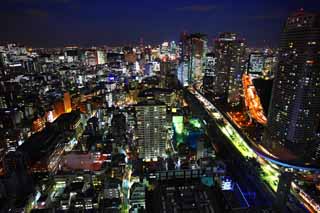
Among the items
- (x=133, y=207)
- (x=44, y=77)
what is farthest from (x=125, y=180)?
(x=44, y=77)

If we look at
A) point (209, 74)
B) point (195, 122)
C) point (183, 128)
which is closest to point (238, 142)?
point (183, 128)

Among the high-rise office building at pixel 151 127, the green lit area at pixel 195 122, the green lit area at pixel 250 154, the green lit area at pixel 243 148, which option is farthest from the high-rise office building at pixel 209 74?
the high-rise office building at pixel 151 127

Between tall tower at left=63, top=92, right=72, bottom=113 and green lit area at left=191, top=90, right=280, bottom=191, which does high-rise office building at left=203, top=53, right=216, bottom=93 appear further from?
tall tower at left=63, top=92, right=72, bottom=113

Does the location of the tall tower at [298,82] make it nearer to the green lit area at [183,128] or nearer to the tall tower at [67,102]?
the green lit area at [183,128]

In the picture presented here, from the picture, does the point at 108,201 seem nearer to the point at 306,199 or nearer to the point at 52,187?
the point at 52,187

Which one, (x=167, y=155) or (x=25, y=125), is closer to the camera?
(x=167, y=155)

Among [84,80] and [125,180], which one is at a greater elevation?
[84,80]

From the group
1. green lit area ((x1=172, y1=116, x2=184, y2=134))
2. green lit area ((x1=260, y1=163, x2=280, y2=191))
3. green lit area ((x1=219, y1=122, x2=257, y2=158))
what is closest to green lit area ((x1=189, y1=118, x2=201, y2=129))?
green lit area ((x1=172, y1=116, x2=184, y2=134))
